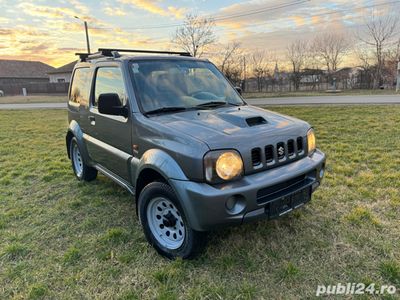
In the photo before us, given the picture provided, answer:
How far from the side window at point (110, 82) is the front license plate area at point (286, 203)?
6.20ft

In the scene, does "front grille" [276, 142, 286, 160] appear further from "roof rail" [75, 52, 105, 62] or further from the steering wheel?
"roof rail" [75, 52, 105, 62]

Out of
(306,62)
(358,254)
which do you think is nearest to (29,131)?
(358,254)

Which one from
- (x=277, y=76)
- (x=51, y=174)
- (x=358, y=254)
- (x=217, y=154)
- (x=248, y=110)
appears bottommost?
(x=358, y=254)

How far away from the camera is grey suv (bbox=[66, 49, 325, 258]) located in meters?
2.39

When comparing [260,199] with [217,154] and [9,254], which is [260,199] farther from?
[9,254]

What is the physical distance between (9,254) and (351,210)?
390cm

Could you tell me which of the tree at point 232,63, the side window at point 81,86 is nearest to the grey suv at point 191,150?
the side window at point 81,86

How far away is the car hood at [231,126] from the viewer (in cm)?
246

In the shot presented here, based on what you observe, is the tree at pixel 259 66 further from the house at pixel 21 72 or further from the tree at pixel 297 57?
the house at pixel 21 72

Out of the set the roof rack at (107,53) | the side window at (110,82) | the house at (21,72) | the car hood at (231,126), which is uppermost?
the house at (21,72)

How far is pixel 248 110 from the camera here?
3344mm

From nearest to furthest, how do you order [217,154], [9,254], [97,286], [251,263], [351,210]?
[217,154] → [97,286] → [251,263] → [9,254] → [351,210]

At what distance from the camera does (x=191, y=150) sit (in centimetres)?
241

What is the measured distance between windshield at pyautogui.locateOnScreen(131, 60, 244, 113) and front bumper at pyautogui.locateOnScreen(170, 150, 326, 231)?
105cm
